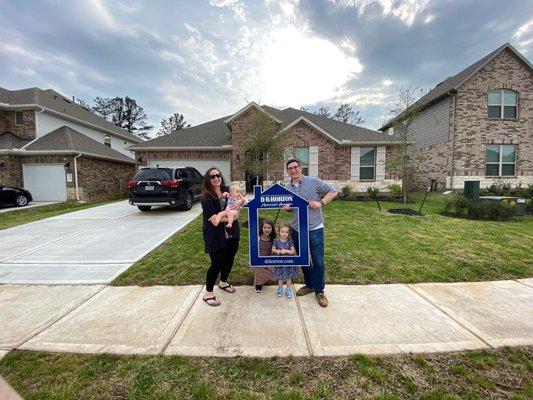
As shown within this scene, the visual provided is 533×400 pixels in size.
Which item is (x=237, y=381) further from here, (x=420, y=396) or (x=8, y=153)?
(x=8, y=153)

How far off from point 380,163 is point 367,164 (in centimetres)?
71

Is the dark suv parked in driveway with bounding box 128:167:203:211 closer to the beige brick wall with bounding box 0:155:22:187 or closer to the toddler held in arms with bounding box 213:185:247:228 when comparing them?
the toddler held in arms with bounding box 213:185:247:228

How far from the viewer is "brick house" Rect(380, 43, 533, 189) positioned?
14859mm

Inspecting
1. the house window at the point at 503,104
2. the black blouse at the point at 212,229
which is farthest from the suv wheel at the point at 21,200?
the house window at the point at 503,104

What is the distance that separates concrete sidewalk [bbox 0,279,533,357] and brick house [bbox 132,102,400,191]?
397 inches

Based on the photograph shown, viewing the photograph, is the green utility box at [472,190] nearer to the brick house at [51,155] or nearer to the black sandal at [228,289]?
the black sandal at [228,289]

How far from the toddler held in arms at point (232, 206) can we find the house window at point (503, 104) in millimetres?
18633

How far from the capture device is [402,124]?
10.3 meters

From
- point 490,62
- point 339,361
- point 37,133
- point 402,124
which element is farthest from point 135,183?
point 490,62

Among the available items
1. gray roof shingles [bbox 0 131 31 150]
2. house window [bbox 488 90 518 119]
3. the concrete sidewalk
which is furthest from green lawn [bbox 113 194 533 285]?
gray roof shingles [bbox 0 131 31 150]

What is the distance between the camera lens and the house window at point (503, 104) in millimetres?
15070

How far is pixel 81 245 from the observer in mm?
5695

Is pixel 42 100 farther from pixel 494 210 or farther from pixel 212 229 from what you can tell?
pixel 494 210

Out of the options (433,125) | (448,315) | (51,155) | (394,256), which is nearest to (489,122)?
(433,125)
